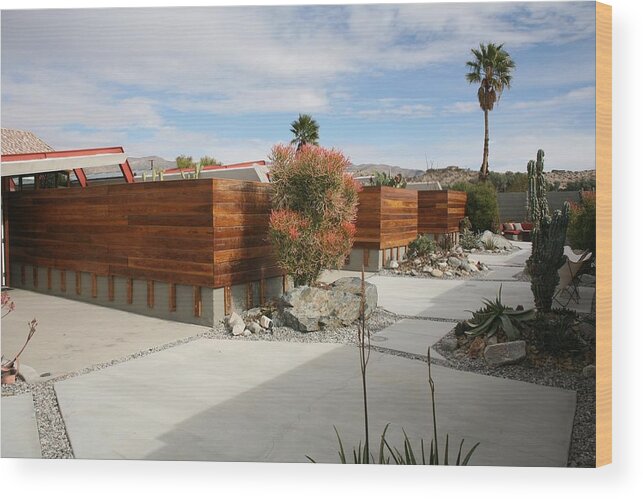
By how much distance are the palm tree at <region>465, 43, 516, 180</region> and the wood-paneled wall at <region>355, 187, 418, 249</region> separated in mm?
6351

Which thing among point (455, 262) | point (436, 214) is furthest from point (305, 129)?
point (436, 214)

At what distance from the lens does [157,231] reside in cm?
602

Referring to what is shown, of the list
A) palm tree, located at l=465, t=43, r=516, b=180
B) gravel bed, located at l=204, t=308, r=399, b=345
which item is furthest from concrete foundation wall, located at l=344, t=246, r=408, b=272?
palm tree, located at l=465, t=43, r=516, b=180

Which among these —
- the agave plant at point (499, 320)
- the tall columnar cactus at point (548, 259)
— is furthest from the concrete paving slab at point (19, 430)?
the tall columnar cactus at point (548, 259)

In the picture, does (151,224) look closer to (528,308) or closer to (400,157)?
(400,157)

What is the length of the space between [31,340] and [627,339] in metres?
4.48

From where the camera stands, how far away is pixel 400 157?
396 centimetres

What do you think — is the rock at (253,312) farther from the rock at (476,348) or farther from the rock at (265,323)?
the rock at (476,348)

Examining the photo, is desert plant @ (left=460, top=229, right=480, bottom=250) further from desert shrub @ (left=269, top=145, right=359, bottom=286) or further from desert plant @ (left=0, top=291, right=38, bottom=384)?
desert plant @ (left=0, top=291, right=38, bottom=384)

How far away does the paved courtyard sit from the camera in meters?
3.08

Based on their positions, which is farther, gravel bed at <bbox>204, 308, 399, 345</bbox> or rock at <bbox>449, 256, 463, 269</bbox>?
rock at <bbox>449, 256, 463, 269</bbox>

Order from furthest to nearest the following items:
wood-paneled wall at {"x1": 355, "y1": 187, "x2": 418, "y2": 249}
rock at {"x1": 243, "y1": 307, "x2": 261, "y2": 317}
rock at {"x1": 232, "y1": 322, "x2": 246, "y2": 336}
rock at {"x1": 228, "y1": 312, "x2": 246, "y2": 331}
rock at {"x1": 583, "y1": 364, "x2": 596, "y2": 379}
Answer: wood-paneled wall at {"x1": 355, "y1": 187, "x2": 418, "y2": 249}
rock at {"x1": 243, "y1": 307, "x2": 261, "y2": 317}
rock at {"x1": 228, "y1": 312, "x2": 246, "y2": 331}
rock at {"x1": 232, "y1": 322, "x2": 246, "y2": 336}
rock at {"x1": 583, "y1": 364, "x2": 596, "y2": 379}

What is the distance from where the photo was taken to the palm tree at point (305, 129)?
4.05 meters

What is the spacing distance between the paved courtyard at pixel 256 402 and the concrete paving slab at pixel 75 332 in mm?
19
